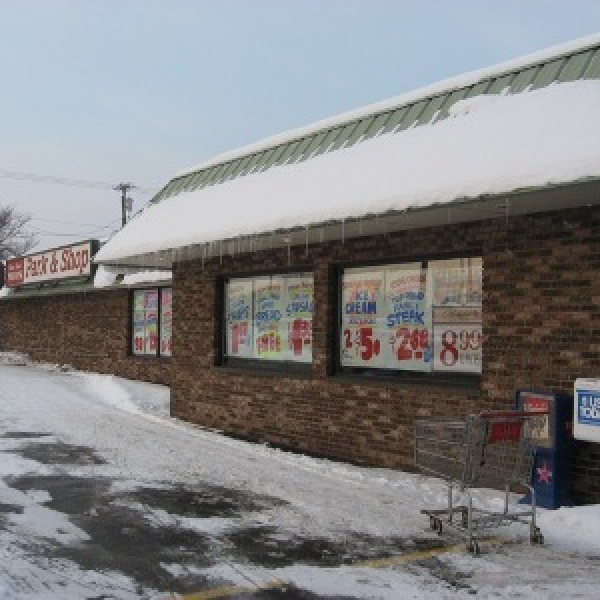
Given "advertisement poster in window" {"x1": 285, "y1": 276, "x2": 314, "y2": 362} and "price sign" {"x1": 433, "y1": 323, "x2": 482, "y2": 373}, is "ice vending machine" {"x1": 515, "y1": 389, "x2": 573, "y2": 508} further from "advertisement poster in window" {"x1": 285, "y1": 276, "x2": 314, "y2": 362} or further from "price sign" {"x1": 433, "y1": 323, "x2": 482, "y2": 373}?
"advertisement poster in window" {"x1": 285, "y1": 276, "x2": 314, "y2": 362}

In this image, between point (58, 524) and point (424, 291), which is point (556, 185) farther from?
point (58, 524)

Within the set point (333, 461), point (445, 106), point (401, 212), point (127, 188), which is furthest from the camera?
point (127, 188)

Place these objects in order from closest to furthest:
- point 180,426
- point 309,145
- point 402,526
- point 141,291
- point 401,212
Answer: point 402,526
point 401,212
point 309,145
point 180,426
point 141,291

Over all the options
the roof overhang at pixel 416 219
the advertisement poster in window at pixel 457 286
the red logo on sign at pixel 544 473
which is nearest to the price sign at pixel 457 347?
the advertisement poster in window at pixel 457 286

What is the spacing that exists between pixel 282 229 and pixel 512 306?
2.78m

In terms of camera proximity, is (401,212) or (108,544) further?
(401,212)

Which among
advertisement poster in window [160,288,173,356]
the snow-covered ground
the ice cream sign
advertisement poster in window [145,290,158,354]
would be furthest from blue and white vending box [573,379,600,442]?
A: the ice cream sign

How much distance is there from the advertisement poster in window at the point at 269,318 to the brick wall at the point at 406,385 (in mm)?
335

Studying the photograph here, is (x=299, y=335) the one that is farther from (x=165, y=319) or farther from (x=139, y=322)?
(x=139, y=322)

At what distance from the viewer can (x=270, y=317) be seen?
11.6 m

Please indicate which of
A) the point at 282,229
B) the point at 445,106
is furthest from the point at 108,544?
the point at 445,106

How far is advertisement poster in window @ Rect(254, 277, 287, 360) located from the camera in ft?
37.4

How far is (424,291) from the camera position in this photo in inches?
359

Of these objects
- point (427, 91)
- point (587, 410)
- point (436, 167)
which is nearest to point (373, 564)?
point (587, 410)
